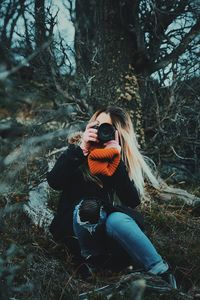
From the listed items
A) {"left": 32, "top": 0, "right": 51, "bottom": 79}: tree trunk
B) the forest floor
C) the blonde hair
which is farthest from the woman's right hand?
{"left": 32, "top": 0, "right": 51, "bottom": 79}: tree trunk

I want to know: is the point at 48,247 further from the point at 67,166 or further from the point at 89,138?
the point at 89,138

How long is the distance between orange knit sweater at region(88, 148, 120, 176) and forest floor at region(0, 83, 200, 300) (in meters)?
0.27

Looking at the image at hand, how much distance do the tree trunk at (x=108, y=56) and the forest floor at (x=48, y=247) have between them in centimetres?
118

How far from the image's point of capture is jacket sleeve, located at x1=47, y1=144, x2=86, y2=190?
11.5ft

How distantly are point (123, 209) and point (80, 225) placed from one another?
32cm

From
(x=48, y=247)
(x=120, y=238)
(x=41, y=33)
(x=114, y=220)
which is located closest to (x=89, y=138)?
(x=114, y=220)

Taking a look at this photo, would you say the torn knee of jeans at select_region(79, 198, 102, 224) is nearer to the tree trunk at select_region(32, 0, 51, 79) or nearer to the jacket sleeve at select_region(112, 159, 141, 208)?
the jacket sleeve at select_region(112, 159, 141, 208)

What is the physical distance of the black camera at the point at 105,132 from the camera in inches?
137

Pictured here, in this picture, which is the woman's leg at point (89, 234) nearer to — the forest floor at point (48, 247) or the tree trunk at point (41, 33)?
the forest floor at point (48, 247)

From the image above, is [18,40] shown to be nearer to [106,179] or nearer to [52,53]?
[52,53]

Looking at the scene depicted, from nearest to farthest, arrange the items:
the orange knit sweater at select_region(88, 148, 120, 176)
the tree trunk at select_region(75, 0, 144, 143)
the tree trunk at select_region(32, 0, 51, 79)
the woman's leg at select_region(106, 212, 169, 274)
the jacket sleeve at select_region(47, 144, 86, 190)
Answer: the woman's leg at select_region(106, 212, 169, 274)
the orange knit sweater at select_region(88, 148, 120, 176)
the jacket sleeve at select_region(47, 144, 86, 190)
the tree trunk at select_region(32, 0, 51, 79)
the tree trunk at select_region(75, 0, 144, 143)

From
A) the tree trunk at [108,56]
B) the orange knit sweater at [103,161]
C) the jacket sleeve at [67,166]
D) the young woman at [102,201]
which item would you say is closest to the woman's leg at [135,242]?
the young woman at [102,201]

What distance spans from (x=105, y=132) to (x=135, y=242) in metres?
0.79

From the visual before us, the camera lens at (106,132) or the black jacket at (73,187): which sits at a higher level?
the camera lens at (106,132)
